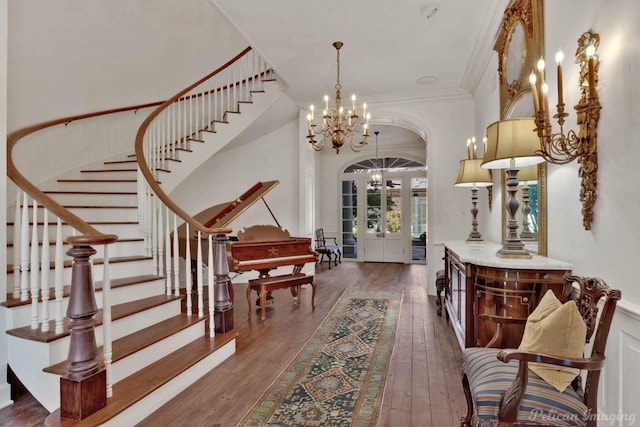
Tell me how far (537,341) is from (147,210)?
3.33m

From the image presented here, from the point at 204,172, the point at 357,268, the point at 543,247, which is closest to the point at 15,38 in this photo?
the point at 204,172

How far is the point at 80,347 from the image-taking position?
5.62 ft

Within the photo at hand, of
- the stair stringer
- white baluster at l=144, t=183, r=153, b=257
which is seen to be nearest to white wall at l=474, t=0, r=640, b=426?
white baluster at l=144, t=183, r=153, b=257

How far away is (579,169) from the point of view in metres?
1.92

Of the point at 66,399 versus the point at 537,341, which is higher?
the point at 537,341

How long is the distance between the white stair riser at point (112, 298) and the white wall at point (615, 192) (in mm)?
3148

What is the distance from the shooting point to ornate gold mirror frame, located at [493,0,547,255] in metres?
2.53

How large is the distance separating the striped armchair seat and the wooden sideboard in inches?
22.2

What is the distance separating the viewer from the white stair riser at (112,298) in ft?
6.92

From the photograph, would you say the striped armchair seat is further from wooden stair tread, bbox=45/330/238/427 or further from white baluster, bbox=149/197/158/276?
white baluster, bbox=149/197/158/276

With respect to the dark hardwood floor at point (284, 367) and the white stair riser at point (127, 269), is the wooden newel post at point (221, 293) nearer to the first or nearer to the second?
the dark hardwood floor at point (284, 367)

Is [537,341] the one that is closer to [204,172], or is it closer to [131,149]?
[131,149]

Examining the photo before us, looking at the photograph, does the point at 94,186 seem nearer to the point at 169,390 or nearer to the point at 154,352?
the point at 154,352

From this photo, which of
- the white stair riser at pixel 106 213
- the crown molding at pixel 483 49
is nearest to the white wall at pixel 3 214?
the white stair riser at pixel 106 213
